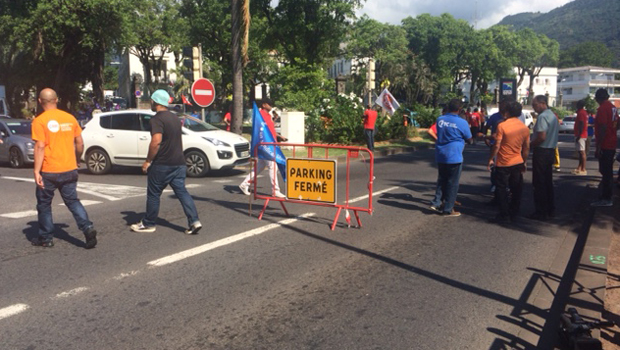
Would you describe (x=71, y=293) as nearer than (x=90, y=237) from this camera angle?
Yes

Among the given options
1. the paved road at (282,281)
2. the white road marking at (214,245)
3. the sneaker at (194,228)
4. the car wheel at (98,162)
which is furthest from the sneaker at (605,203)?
the car wheel at (98,162)

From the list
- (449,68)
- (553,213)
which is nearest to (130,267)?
(553,213)

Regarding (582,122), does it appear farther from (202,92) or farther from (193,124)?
(202,92)

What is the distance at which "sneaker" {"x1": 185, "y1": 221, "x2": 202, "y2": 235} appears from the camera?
7.17 metres

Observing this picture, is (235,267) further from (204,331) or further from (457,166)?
(457,166)

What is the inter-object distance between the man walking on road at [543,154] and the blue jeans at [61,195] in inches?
261

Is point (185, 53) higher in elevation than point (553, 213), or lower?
higher

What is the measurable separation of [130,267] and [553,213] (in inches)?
264

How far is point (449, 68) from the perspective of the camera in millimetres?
78062

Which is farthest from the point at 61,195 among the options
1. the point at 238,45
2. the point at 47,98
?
the point at 238,45

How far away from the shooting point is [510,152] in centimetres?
817

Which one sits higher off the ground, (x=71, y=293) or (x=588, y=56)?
(x=588, y=56)

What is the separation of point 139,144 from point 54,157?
7845 millimetres

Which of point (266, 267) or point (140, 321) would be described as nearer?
point (140, 321)
